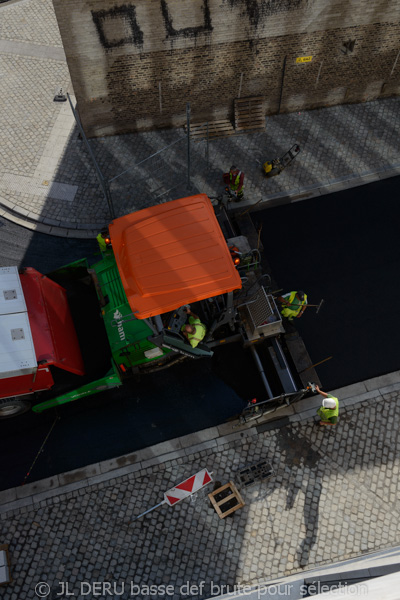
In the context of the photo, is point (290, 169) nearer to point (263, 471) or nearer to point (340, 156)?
point (340, 156)

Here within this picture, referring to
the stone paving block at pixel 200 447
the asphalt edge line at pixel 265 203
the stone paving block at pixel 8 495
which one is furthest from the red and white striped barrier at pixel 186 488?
the asphalt edge line at pixel 265 203

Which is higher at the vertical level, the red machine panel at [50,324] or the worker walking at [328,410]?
the red machine panel at [50,324]

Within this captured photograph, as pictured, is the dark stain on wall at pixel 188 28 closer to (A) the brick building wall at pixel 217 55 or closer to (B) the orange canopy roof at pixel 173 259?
(A) the brick building wall at pixel 217 55

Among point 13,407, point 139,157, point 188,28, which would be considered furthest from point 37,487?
point 188,28

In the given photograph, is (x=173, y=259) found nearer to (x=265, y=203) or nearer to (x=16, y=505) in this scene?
(x=265, y=203)

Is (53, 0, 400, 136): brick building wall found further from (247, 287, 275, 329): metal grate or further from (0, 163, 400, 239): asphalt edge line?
(247, 287, 275, 329): metal grate

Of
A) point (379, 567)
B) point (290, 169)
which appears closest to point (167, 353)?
point (379, 567)
